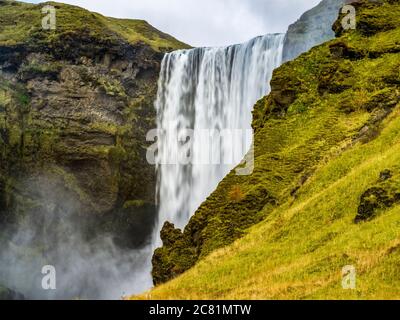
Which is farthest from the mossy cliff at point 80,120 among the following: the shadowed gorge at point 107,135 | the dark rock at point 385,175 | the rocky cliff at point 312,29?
the dark rock at point 385,175

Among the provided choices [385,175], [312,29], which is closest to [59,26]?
[312,29]

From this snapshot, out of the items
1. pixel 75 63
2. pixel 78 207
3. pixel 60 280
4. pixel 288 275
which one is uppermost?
pixel 75 63

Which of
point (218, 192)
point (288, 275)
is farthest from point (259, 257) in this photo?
point (218, 192)

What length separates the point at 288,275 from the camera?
18.3m

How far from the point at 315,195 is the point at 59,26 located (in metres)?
55.3

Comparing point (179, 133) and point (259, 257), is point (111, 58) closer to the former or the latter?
point (179, 133)

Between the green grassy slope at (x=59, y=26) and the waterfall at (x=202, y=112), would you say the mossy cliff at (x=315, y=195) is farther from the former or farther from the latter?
the green grassy slope at (x=59, y=26)

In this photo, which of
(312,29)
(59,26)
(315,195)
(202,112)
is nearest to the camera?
(315,195)

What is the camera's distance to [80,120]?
229 feet

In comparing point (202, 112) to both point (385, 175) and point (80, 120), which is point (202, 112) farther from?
point (385, 175)

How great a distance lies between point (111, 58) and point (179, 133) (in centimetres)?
1150

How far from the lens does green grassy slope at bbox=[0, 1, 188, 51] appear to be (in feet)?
239

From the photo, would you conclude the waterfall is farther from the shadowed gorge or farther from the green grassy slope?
the green grassy slope

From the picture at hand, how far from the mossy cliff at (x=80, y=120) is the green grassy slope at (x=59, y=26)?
0.61 ft
